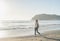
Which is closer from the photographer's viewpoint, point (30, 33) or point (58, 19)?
point (30, 33)

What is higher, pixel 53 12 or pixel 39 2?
pixel 39 2

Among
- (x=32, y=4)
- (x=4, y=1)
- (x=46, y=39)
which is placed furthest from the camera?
(x=32, y=4)

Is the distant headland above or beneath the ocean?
above

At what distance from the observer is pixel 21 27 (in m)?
1.32

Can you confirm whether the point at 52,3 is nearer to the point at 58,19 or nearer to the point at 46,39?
→ the point at 58,19

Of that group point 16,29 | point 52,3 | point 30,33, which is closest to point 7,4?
point 16,29

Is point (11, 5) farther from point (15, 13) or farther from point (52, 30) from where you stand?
point (52, 30)

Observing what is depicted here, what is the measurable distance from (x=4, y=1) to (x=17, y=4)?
0.15 m

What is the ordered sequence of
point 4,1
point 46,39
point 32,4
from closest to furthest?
point 46,39
point 4,1
point 32,4

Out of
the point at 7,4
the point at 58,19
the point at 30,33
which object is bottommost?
the point at 30,33

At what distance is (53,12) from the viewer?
4.79 feet

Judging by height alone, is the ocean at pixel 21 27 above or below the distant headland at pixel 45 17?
below

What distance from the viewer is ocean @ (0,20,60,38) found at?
126cm

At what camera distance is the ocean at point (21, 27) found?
126 centimetres
